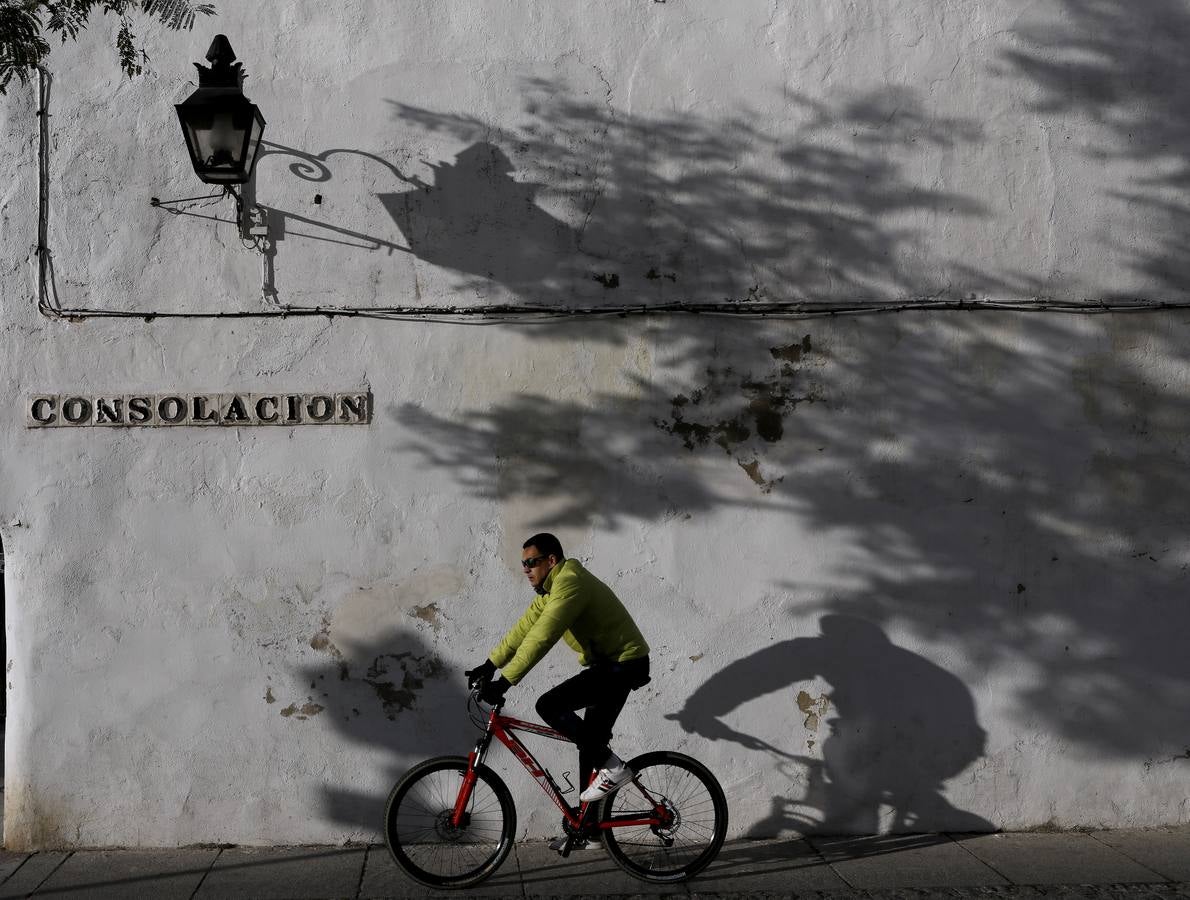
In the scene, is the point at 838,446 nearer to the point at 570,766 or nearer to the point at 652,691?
the point at 652,691

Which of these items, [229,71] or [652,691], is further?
[652,691]

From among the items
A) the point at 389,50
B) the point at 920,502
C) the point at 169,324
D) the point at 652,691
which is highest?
the point at 389,50

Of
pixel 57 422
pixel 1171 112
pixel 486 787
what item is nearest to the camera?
pixel 486 787

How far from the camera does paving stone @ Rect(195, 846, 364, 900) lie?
18.6 feet

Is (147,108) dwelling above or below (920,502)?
above

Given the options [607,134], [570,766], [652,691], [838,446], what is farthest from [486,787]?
[607,134]

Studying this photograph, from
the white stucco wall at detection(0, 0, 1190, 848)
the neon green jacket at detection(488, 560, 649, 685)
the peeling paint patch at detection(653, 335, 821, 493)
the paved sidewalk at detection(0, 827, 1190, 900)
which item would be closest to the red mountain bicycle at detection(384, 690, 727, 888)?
the paved sidewalk at detection(0, 827, 1190, 900)

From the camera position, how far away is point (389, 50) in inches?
261

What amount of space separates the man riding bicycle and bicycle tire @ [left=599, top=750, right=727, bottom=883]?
19 cm

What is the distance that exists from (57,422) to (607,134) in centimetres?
352

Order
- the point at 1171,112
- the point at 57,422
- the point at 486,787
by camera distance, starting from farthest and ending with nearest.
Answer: the point at 1171,112
the point at 57,422
the point at 486,787

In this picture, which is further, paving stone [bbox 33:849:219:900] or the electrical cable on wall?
the electrical cable on wall

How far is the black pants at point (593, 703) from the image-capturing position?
575cm

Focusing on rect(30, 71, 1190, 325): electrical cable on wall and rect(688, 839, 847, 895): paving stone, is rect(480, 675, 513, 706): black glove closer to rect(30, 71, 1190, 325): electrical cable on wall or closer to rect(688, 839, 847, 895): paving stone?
rect(688, 839, 847, 895): paving stone
